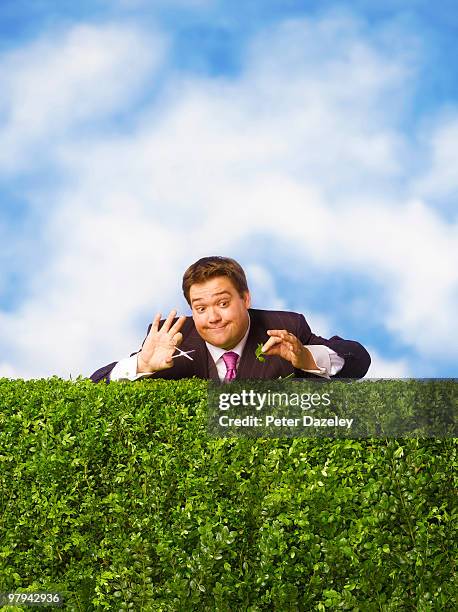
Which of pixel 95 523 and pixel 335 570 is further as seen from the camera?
pixel 95 523

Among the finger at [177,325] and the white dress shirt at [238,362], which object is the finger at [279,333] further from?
the finger at [177,325]

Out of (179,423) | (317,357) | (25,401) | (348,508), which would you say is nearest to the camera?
(348,508)

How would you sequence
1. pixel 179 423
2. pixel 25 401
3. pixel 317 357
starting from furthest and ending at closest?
pixel 317 357 < pixel 25 401 < pixel 179 423

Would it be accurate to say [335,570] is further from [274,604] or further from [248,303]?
[248,303]

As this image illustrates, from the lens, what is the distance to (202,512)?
6.35 m

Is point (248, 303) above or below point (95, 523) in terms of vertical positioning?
above

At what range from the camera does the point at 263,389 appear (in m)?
6.39

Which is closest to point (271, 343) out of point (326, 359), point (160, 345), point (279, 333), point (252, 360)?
point (279, 333)

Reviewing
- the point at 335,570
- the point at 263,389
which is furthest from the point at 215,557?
the point at 263,389

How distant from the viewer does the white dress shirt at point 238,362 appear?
8625 millimetres

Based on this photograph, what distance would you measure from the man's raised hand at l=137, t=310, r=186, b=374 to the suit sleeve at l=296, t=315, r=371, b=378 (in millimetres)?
1457

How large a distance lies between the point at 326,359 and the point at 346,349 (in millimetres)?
350

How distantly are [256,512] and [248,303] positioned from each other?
9.85 ft

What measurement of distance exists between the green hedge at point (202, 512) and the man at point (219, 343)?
1315 mm
